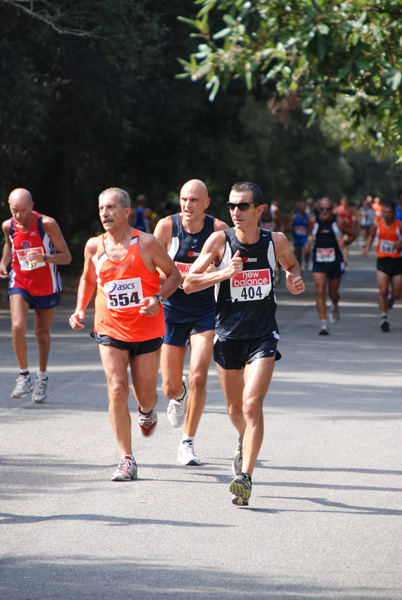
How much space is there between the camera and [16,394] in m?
9.55

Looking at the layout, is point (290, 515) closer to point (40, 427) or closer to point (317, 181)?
point (40, 427)

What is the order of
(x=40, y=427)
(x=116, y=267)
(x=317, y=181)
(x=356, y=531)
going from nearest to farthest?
(x=356, y=531) → (x=116, y=267) → (x=40, y=427) → (x=317, y=181)

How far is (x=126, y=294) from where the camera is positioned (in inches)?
259

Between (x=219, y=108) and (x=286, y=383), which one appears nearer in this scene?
(x=286, y=383)

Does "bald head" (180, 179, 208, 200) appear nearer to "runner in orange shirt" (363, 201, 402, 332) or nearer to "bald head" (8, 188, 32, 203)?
"bald head" (8, 188, 32, 203)

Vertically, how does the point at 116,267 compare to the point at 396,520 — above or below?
above

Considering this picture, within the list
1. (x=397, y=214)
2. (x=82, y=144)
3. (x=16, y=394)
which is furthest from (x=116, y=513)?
(x=82, y=144)

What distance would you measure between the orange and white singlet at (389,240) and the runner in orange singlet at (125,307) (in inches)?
368

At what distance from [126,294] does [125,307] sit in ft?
0.29

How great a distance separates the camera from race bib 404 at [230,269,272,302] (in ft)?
20.6

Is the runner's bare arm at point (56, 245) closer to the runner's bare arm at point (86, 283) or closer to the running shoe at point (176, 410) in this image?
the running shoe at point (176, 410)

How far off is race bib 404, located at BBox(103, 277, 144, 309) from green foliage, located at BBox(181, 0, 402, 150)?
2671mm

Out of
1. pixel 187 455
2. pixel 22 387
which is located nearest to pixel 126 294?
pixel 187 455

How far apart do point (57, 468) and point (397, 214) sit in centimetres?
1120
